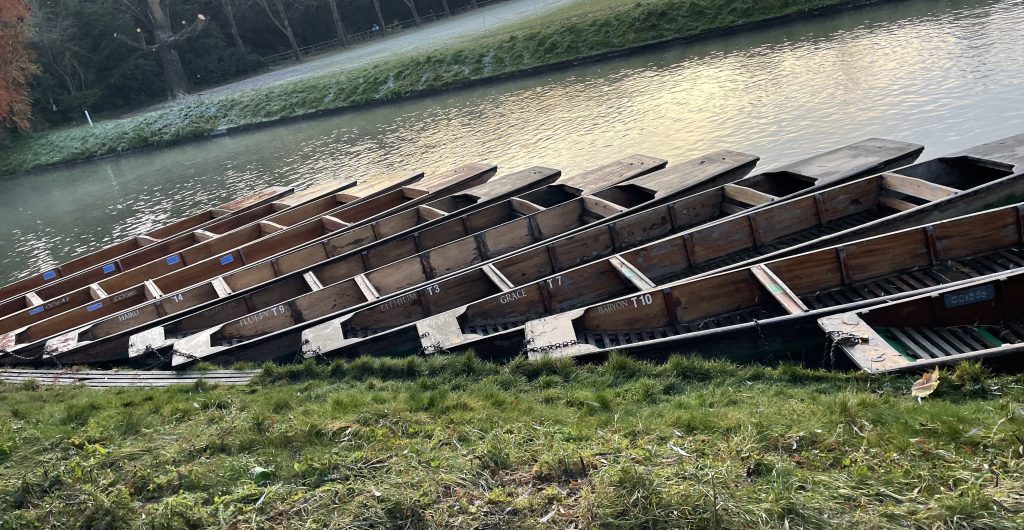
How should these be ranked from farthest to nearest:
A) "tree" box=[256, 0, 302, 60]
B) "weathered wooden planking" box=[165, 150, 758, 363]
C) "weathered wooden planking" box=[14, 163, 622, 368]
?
"tree" box=[256, 0, 302, 60]
"weathered wooden planking" box=[14, 163, 622, 368]
"weathered wooden planking" box=[165, 150, 758, 363]

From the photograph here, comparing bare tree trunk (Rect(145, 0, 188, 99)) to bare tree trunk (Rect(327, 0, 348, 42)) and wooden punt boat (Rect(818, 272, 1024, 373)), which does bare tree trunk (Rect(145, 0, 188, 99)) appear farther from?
wooden punt boat (Rect(818, 272, 1024, 373))

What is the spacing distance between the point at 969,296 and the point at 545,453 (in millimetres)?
3797

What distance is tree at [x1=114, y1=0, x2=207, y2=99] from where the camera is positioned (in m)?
48.4

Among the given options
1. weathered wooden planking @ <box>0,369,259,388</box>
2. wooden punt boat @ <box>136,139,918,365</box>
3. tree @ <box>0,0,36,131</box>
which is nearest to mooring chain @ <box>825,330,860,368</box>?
wooden punt boat @ <box>136,139,918,365</box>

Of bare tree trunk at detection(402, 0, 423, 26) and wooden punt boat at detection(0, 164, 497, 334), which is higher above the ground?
bare tree trunk at detection(402, 0, 423, 26)

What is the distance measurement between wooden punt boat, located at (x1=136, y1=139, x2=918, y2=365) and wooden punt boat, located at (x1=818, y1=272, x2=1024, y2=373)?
11.9 ft

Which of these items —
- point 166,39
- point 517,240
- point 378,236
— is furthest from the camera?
point 166,39

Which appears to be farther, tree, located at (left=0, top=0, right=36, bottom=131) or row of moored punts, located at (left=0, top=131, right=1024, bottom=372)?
tree, located at (left=0, top=0, right=36, bottom=131)

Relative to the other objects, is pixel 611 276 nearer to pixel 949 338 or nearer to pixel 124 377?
pixel 949 338

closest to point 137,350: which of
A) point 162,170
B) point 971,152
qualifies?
point 971,152

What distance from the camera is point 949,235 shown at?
7.67 metres

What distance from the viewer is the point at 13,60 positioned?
126ft

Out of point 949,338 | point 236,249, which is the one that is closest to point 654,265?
point 949,338

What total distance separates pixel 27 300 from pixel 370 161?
11.3 meters
